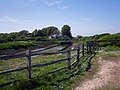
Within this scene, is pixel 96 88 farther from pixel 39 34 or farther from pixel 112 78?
pixel 39 34

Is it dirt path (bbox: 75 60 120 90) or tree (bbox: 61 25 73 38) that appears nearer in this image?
dirt path (bbox: 75 60 120 90)

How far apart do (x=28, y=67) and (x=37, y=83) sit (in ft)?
3.09

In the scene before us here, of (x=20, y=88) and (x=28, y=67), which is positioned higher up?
(x=28, y=67)

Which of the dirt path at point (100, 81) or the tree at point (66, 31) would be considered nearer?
the dirt path at point (100, 81)

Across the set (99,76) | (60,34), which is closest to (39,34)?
(60,34)

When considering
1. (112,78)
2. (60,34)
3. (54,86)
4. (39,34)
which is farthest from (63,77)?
(60,34)

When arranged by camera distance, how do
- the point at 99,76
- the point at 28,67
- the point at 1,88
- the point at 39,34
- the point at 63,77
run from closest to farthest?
the point at 1,88 → the point at 28,67 → the point at 63,77 → the point at 99,76 → the point at 39,34

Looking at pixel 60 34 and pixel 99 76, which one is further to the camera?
pixel 60 34

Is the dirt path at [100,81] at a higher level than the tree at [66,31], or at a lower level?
lower

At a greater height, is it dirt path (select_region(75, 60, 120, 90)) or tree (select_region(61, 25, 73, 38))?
tree (select_region(61, 25, 73, 38))

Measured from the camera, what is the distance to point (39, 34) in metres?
128

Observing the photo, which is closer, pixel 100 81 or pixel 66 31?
pixel 100 81

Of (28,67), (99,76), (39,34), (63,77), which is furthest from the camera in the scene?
(39,34)

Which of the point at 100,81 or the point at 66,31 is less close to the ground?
the point at 66,31
